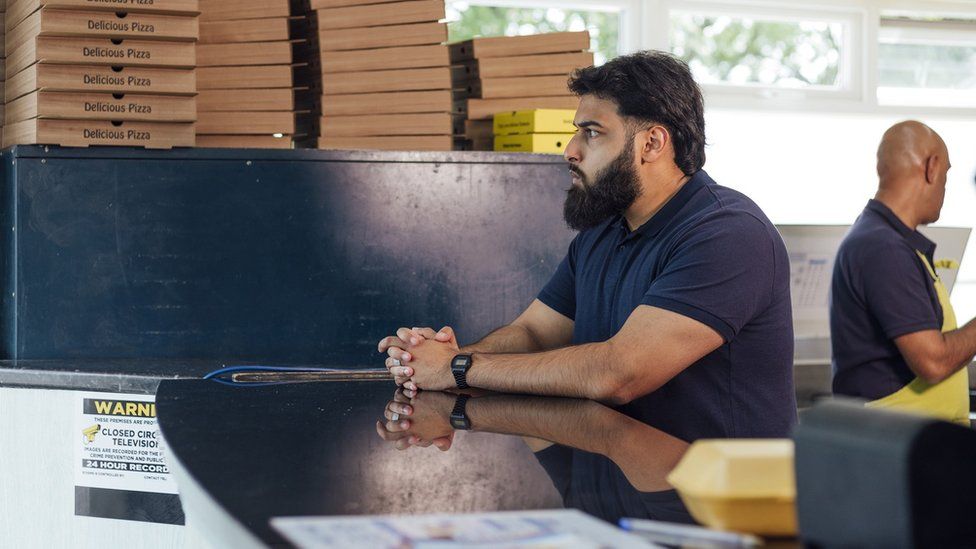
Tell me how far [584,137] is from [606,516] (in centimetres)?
177

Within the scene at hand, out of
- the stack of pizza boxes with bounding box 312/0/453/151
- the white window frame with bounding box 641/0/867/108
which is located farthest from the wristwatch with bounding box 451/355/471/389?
the white window frame with bounding box 641/0/867/108

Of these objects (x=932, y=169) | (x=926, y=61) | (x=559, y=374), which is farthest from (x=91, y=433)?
(x=926, y=61)

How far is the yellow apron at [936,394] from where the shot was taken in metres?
3.01

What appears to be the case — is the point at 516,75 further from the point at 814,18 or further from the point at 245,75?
the point at 814,18

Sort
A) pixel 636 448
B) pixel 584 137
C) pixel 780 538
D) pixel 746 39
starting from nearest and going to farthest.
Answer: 1. pixel 780 538
2. pixel 636 448
3. pixel 584 137
4. pixel 746 39

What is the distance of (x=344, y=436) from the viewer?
147 centimetres

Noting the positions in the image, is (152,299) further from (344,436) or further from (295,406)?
(344,436)

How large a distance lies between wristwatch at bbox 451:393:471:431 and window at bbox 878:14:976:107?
4074 millimetres

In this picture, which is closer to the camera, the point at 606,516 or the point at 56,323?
the point at 606,516

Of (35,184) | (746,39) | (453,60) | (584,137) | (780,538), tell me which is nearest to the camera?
(780,538)

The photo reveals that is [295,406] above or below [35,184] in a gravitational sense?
below

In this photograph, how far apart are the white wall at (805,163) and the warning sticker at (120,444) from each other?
10.8ft

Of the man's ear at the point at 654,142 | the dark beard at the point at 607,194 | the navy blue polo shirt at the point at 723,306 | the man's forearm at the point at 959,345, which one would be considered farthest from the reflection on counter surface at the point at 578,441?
the man's forearm at the point at 959,345

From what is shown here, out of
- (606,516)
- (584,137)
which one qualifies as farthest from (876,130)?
(606,516)
